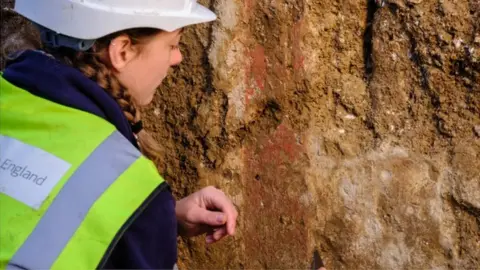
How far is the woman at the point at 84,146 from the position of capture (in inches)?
47.9

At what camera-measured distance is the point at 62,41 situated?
4.87 feet

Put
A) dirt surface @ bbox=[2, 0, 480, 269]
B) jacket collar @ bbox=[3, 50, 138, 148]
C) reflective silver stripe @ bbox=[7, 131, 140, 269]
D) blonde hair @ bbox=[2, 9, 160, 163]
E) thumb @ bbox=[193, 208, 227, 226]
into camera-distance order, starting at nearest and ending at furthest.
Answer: reflective silver stripe @ bbox=[7, 131, 140, 269] → jacket collar @ bbox=[3, 50, 138, 148] → blonde hair @ bbox=[2, 9, 160, 163] → thumb @ bbox=[193, 208, 227, 226] → dirt surface @ bbox=[2, 0, 480, 269]

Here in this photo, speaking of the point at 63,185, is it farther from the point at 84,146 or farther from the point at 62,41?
the point at 62,41

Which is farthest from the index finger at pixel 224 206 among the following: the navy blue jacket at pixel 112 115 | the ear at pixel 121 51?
the ear at pixel 121 51

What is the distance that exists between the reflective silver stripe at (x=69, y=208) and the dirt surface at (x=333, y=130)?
0.88 meters

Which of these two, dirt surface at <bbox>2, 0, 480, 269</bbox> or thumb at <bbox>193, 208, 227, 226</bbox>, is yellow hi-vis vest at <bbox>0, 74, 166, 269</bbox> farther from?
dirt surface at <bbox>2, 0, 480, 269</bbox>

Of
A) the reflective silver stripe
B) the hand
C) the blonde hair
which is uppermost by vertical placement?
the blonde hair

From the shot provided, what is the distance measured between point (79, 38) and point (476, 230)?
1137 mm

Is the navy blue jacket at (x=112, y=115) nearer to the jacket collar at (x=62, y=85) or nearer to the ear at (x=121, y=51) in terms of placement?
the jacket collar at (x=62, y=85)

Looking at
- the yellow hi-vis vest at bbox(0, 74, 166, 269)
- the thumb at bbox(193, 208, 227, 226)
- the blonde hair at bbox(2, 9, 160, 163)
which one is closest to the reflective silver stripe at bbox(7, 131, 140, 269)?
the yellow hi-vis vest at bbox(0, 74, 166, 269)

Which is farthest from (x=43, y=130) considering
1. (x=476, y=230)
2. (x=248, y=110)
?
(x=476, y=230)

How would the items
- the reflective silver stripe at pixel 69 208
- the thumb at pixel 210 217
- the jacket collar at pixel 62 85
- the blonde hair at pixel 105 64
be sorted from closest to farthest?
the reflective silver stripe at pixel 69 208, the jacket collar at pixel 62 85, the blonde hair at pixel 105 64, the thumb at pixel 210 217

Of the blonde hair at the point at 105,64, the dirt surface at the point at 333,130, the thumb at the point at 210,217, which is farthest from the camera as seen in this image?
the dirt surface at the point at 333,130

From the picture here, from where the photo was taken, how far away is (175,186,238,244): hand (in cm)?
159
